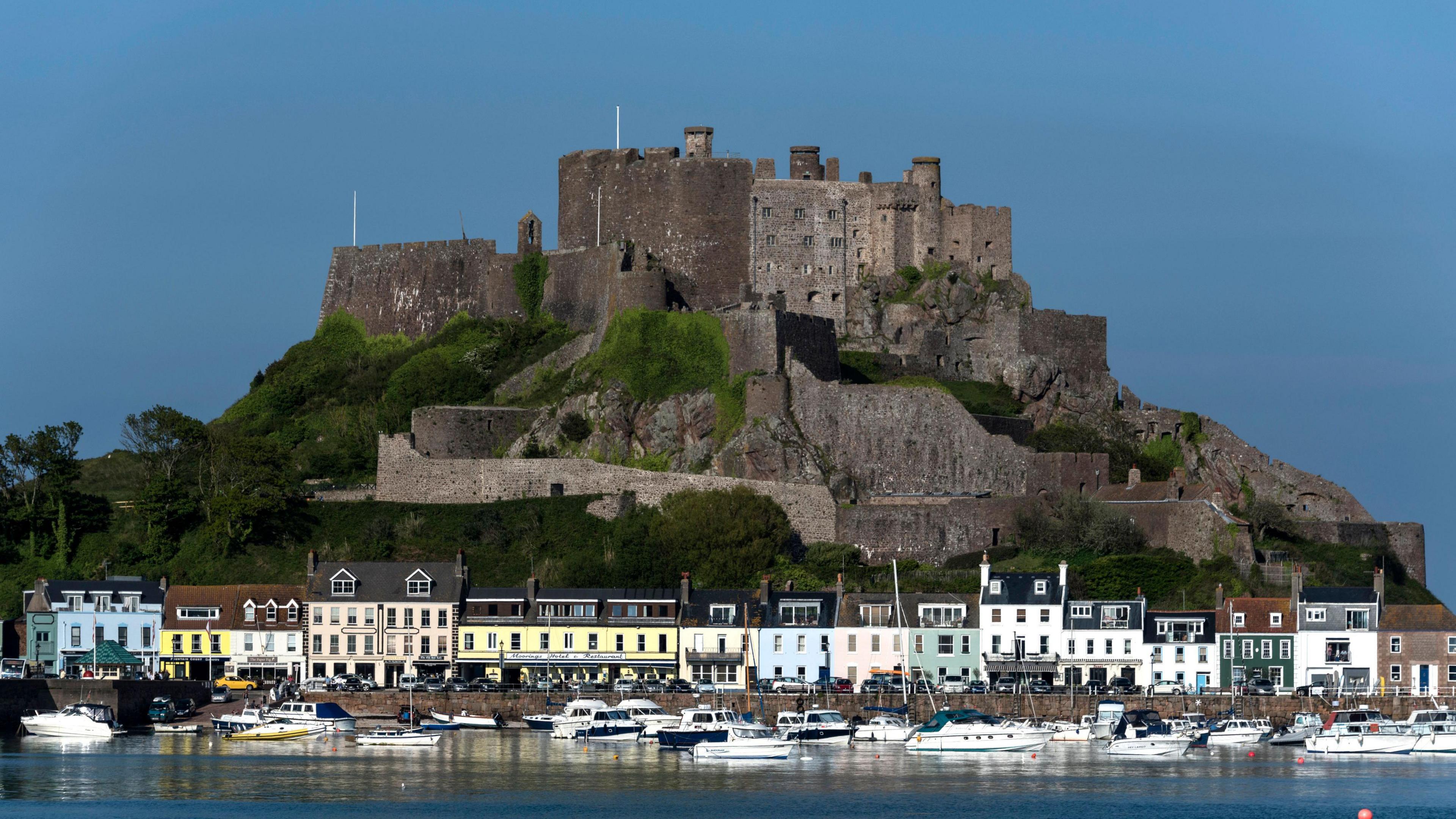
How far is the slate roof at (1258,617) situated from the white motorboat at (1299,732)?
3.65 meters

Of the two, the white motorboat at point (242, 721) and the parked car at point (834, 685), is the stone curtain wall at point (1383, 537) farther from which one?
the white motorboat at point (242, 721)

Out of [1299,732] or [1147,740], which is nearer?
[1147,740]

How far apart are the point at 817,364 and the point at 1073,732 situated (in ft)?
69.7

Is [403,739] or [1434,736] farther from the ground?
[1434,736]

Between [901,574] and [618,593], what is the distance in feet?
29.6

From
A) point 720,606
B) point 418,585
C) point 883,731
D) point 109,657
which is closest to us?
point 883,731

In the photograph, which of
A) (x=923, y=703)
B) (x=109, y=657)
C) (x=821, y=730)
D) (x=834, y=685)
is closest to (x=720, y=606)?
(x=834, y=685)

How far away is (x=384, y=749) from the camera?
244ft

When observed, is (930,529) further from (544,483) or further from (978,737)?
(978,737)

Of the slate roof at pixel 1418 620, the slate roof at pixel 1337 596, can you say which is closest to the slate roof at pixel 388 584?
the slate roof at pixel 1337 596

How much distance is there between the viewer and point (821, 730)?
74562 millimetres

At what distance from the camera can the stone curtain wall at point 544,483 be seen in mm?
86750

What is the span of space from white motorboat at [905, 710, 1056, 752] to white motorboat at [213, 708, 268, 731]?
18730mm

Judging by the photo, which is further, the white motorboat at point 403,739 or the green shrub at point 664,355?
the green shrub at point 664,355
